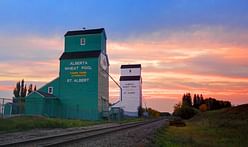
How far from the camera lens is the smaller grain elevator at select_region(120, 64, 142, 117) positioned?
366 ft

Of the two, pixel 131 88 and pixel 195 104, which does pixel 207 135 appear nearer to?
pixel 131 88

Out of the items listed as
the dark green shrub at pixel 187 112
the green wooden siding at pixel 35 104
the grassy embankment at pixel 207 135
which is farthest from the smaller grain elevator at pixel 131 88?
the grassy embankment at pixel 207 135

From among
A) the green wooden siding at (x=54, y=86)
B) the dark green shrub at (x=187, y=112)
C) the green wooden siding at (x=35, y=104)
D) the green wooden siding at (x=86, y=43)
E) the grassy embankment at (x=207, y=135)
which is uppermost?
the green wooden siding at (x=86, y=43)

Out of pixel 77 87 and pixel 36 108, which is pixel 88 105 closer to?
pixel 77 87

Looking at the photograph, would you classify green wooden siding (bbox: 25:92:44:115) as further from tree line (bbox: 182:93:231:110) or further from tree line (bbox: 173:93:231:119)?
tree line (bbox: 182:93:231:110)

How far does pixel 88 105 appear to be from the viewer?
2739 inches

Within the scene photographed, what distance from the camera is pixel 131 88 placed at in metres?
114

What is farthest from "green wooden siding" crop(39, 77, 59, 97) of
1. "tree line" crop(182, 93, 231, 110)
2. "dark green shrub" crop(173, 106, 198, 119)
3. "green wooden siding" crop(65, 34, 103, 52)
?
"tree line" crop(182, 93, 231, 110)

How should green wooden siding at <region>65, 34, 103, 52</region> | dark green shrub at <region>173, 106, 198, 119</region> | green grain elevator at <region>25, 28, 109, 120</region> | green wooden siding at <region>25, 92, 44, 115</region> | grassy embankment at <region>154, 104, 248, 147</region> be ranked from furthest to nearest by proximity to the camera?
dark green shrub at <region>173, 106, 198, 119</region> → green wooden siding at <region>65, 34, 103, 52</region> → green grain elevator at <region>25, 28, 109, 120</region> → green wooden siding at <region>25, 92, 44, 115</region> → grassy embankment at <region>154, 104, 248, 147</region>

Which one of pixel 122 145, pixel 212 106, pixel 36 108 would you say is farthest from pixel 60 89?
pixel 212 106

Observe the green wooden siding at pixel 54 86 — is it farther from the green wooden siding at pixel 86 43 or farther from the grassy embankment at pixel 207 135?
the grassy embankment at pixel 207 135

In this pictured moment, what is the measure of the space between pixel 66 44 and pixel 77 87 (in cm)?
1109

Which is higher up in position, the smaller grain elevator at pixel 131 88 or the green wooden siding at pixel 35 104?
the smaller grain elevator at pixel 131 88

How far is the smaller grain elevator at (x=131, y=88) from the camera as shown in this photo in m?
112
